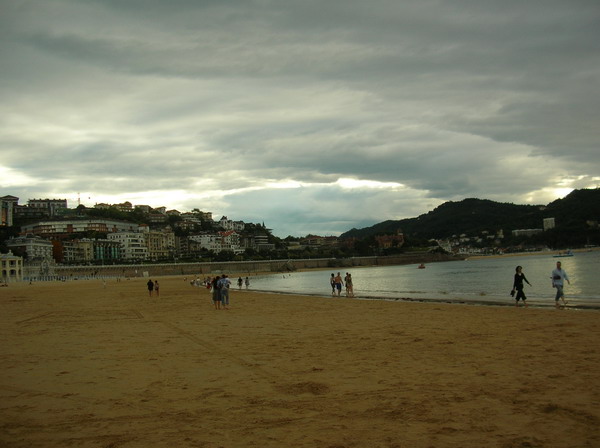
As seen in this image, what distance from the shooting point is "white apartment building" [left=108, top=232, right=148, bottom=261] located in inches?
6388

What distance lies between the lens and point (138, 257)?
164m

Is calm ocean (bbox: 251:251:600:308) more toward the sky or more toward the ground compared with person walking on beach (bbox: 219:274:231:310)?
more toward the ground

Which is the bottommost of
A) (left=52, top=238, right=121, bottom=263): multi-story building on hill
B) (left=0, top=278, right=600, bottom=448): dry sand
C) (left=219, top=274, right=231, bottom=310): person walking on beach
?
(left=0, top=278, right=600, bottom=448): dry sand

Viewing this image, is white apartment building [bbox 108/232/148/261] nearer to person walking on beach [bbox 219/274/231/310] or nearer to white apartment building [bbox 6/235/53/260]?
white apartment building [bbox 6/235/53/260]

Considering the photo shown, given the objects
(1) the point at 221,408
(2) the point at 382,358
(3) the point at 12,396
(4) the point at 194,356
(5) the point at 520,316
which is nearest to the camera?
(1) the point at 221,408

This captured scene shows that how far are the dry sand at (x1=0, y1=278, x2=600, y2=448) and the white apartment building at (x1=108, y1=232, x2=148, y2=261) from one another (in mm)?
155816

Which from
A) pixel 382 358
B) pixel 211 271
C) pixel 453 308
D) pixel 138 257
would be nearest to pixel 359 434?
pixel 382 358

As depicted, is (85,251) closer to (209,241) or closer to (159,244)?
(159,244)

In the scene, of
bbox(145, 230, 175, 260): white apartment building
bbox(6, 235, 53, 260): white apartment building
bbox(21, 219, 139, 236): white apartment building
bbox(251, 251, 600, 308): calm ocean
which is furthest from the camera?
bbox(145, 230, 175, 260): white apartment building

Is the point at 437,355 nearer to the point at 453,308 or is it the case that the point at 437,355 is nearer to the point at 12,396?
the point at 12,396

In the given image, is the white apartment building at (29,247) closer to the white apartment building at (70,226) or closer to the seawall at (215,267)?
the seawall at (215,267)

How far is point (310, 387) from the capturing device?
7551 millimetres

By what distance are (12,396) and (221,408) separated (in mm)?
3318

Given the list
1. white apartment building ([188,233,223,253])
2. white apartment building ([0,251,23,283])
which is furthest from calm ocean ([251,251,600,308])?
white apartment building ([188,233,223,253])
